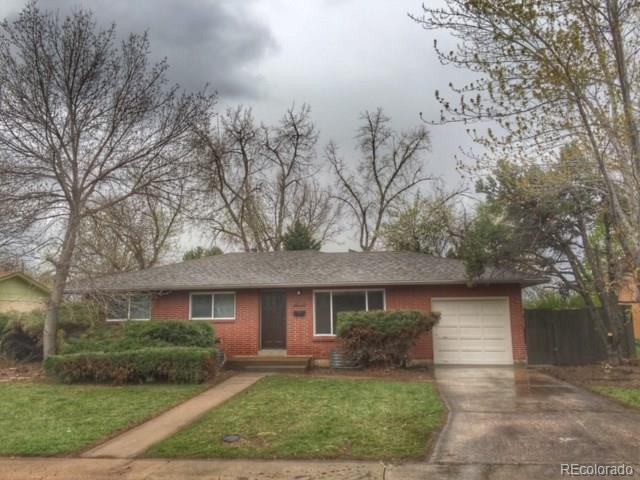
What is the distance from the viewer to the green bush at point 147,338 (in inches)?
462

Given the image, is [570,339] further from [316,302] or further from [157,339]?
[157,339]

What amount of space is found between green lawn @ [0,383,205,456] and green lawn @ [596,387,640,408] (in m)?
7.83

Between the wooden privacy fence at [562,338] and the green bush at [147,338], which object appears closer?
the green bush at [147,338]

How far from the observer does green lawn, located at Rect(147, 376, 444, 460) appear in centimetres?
561

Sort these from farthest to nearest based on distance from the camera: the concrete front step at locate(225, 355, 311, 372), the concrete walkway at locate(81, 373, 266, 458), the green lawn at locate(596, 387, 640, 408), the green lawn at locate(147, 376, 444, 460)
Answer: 1. the concrete front step at locate(225, 355, 311, 372)
2. the green lawn at locate(596, 387, 640, 408)
3. the concrete walkway at locate(81, 373, 266, 458)
4. the green lawn at locate(147, 376, 444, 460)

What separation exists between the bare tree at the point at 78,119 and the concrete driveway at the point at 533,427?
963 cm

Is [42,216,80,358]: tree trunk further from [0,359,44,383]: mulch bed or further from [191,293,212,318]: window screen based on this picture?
[191,293,212,318]: window screen

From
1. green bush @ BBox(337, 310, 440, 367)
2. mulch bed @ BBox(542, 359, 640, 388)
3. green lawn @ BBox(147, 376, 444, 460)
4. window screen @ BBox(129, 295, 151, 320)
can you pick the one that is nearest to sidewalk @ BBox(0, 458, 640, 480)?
green lawn @ BBox(147, 376, 444, 460)

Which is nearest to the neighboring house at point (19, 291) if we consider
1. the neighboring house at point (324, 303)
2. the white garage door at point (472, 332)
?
the neighboring house at point (324, 303)

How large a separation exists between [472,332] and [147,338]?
8.95 m

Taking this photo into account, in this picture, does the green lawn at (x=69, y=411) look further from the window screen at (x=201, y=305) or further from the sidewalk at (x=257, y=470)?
the window screen at (x=201, y=305)

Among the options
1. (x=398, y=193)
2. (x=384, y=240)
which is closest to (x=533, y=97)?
(x=384, y=240)

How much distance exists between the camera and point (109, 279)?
1600cm

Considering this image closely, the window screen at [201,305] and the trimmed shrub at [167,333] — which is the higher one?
the window screen at [201,305]
